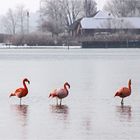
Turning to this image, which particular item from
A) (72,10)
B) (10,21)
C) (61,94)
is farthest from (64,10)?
(61,94)

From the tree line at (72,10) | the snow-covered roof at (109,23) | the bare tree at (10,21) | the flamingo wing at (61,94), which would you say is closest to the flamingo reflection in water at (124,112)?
the flamingo wing at (61,94)

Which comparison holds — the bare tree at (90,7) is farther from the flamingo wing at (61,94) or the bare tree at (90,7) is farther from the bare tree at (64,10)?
the flamingo wing at (61,94)

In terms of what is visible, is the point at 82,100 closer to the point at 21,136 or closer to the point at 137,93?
the point at 137,93

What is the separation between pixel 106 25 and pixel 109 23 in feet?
2.63

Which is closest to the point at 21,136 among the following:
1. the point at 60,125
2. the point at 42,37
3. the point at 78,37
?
the point at 60,125

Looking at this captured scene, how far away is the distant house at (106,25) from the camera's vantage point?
116000 mm

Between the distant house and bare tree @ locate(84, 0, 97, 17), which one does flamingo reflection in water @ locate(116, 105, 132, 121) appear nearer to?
the distant house

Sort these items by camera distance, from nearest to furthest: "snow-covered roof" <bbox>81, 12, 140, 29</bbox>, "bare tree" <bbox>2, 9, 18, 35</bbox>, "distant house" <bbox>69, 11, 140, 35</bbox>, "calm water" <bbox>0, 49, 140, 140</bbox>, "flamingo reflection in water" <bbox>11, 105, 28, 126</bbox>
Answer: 1. "calm water" <bbox>0, 49, 140, 140</bbox>
2. "flamingo reflection in water" <bbox>11, 105, 28, 126</bbox>
3. "distant house" <bbox>69, 11, 140, 35</bbox>
4. "snow-covered roof" <bbox>81, 12, 140, 29</bbox>
5. "bare tree" <bbox>2, 9, 18, 35</bbox>

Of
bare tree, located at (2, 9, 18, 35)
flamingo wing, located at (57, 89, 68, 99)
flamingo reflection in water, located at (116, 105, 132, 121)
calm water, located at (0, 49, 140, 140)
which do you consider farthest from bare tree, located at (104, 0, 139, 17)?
flamingo reflection in water, located at (116, 105, 132, 121)

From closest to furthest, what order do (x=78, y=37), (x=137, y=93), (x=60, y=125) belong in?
(x=60, y=125) < (x=137, y=93) < (x=78, y=37)

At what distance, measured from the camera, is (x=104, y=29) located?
381 ft

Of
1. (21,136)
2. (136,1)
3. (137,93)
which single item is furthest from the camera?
(136,1)

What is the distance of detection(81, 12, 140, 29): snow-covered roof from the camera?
4599 inches

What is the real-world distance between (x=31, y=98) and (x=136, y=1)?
400 feet
